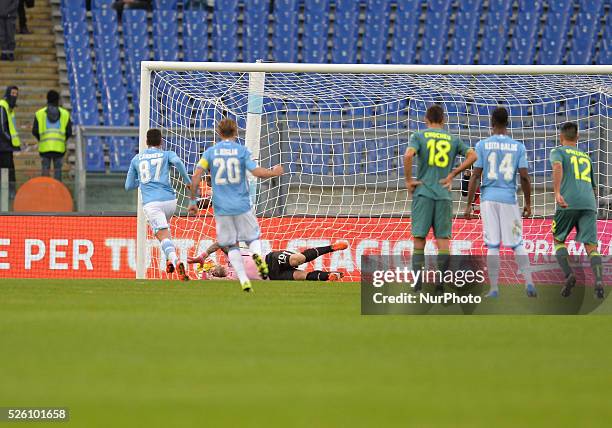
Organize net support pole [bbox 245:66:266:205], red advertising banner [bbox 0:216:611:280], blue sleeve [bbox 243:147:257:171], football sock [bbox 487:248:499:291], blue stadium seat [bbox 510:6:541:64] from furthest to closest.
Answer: blue stadium seat [bbox 510:6:541:64], red advertising banner [bbox 0:216:611:280], net support pole [bbox 245:66:266:205], blue sleeve [bbox 243:147:257:171], football sock [bbox 487:248:499:291]

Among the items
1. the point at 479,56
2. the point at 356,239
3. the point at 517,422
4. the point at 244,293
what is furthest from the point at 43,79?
the point at 517,422

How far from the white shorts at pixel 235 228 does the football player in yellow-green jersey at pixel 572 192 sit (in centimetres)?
276

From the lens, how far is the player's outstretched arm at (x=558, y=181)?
36.4 feet

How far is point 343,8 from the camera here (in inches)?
1022

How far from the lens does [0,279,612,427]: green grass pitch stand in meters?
4.44

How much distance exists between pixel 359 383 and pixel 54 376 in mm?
1275

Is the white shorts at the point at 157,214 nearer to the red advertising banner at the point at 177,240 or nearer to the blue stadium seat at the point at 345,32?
the red advertising banner at the point at 177,240

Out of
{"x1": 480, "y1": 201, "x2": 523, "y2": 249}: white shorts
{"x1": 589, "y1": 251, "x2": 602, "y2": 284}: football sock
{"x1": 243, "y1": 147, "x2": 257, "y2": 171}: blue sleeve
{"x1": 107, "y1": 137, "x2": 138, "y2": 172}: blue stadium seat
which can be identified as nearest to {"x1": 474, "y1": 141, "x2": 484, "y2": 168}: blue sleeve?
{"x1": 480, "y1": 201, "x2": 523, "y2": 249}: white shorts

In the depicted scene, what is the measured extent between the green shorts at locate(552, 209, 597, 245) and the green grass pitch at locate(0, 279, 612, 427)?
2699mm

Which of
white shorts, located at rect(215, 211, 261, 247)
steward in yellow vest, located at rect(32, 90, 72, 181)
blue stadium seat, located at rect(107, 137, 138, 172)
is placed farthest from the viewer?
steward in yellow vest, located at rect(32, 90, 72, 181)

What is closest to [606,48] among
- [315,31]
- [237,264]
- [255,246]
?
[315,31]

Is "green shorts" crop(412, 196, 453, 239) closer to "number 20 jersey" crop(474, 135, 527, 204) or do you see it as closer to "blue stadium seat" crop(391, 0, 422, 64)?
"number 20 jersey" crop(474, 135, 527, 204)

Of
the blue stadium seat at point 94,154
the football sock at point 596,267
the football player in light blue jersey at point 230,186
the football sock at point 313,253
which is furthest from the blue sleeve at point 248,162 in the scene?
the blue stadium seat at point 94,154

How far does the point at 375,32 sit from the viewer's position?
25516 mm
